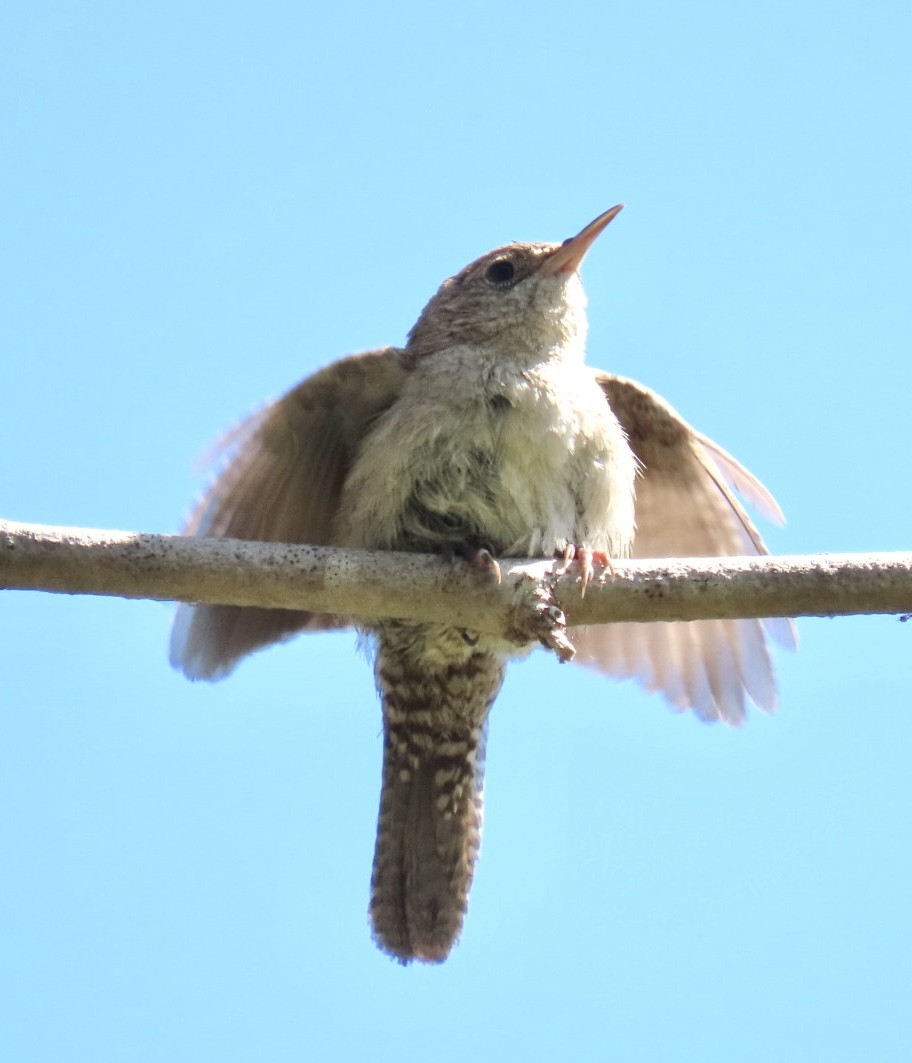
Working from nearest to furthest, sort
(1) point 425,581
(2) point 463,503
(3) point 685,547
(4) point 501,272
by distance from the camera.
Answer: (1) point 425,581
(2) point 463,503
(4) point 501,272
(3) point 685,547

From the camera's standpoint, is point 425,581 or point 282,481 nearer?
point 425,581

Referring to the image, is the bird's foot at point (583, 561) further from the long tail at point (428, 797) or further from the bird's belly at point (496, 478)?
the long tail at point (428, 797)

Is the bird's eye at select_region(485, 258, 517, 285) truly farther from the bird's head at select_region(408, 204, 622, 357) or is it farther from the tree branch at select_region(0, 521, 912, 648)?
the tree branch at select_region(0, 521, 912, 648)

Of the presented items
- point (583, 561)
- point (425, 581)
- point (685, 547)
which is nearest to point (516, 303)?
point (685, 547)

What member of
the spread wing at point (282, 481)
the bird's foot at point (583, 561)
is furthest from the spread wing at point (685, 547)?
the bird's foot at point (583, 561)

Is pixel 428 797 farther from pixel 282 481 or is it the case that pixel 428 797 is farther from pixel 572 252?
pixel 572 252

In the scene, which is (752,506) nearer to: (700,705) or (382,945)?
(700,705)

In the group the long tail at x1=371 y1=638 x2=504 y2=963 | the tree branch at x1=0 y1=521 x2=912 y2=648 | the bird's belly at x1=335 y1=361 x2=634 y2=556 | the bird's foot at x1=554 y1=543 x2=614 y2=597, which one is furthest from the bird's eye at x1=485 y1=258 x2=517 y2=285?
the tree branch at x1=0 y1=521 x2=912 y2=648
